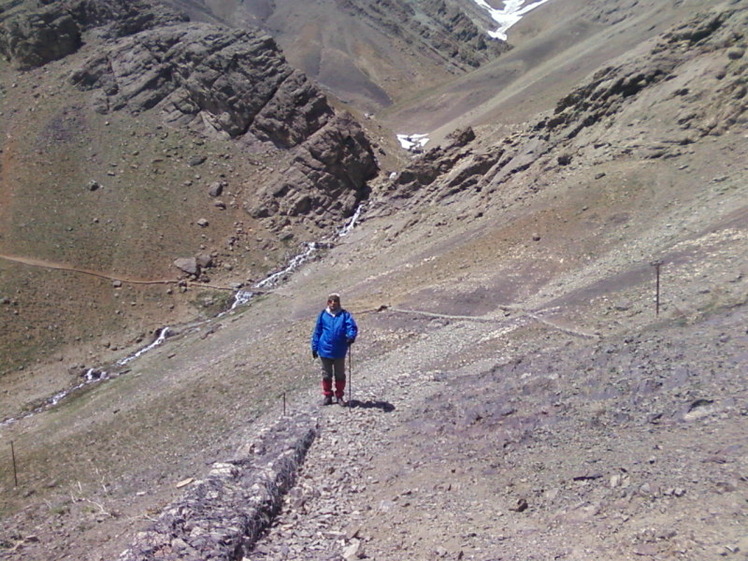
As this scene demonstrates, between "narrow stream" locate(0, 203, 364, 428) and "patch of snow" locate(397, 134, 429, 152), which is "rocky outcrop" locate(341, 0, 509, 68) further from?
"narrow stream" locate(0, 203, 364, 428)

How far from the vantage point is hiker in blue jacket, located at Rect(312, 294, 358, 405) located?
32.5 ft

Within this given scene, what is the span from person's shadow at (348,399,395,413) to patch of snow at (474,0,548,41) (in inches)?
5860

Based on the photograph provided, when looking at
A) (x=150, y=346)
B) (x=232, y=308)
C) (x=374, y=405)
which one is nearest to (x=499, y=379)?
(x=374, y=405)

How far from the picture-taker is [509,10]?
16950 cm

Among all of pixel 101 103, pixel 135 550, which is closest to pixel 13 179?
pixel 101 103

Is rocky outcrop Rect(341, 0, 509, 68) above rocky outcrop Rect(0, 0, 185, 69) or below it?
below

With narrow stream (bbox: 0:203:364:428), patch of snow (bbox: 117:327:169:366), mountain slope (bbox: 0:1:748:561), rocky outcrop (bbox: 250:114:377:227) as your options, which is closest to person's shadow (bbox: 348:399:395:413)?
mountain slope (bbox: 0:1:748:561)

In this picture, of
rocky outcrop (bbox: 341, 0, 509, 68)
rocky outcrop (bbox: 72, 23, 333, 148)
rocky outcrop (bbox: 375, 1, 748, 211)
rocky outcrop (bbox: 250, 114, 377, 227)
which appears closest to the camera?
rocky outcrop (bbox: 375, 1, 748, 211)

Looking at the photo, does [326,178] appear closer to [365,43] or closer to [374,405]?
[374,405]

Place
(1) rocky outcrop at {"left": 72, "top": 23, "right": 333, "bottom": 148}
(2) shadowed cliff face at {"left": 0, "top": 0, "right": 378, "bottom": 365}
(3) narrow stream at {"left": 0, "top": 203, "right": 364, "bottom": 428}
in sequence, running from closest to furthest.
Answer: (3) narrow stream at {"left": 0, "top": 203, "right": 364, "bottom": 428}, (2) shadowed cliff face at {"left": 0, "top": 0, "right": 378, "bottom": 365}, (1) rocky outcrop at {"left": 72, "top": 23, "right": 333, "bottom": 148}

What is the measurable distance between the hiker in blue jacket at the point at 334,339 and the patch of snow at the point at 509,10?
149 meters

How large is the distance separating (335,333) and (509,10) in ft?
587

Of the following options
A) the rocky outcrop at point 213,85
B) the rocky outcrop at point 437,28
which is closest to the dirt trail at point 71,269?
the rocky outcrop at point 213,85

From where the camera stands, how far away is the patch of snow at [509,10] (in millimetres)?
154000
